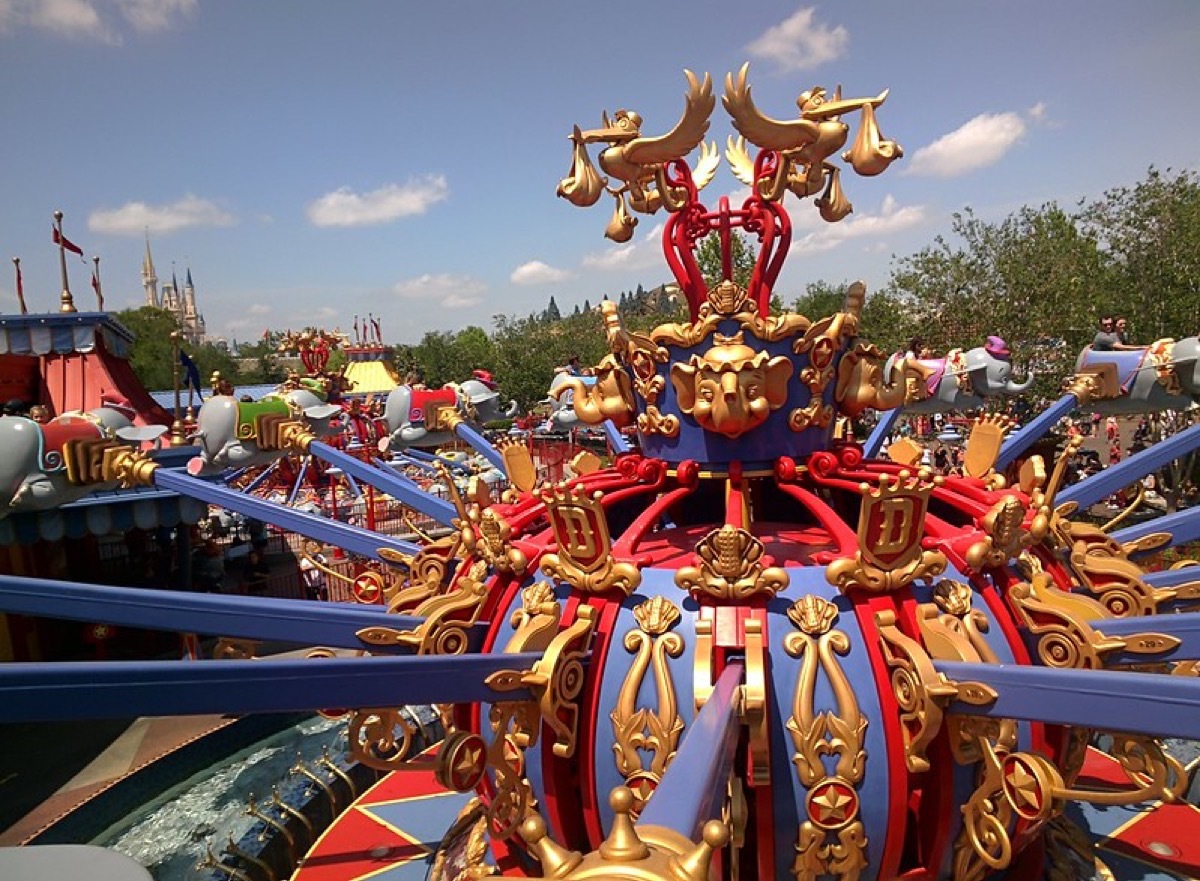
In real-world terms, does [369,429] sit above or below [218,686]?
below

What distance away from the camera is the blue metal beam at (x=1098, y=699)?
269cm

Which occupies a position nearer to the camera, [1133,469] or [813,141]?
[813,141]

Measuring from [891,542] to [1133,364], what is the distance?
8.53m

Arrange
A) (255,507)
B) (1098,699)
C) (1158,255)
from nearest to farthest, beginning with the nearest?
(1098,699), (255,507), (1158,255)

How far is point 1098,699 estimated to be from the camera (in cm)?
295

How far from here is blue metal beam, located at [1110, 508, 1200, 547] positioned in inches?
220

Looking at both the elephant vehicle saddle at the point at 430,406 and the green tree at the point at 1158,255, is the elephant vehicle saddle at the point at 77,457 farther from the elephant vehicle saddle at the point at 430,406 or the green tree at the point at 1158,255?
the green tree at the point at 1158,255

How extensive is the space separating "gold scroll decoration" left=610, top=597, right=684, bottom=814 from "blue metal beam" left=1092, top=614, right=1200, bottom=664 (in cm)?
226

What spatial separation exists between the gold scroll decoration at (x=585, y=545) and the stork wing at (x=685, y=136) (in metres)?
2.45

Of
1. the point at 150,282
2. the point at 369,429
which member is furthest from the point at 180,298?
the point at 369,429

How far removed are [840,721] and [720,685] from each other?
0.77 meters

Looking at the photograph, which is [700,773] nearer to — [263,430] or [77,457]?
[77,457]

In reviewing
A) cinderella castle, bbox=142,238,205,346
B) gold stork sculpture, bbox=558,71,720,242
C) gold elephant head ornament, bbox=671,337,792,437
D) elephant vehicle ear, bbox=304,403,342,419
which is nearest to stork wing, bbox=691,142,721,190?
gold stork sculpture, bbox=558,71,720,242

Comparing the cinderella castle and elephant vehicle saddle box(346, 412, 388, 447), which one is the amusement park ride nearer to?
elephant vehicle saddle box(346, 412, 388, 447)
